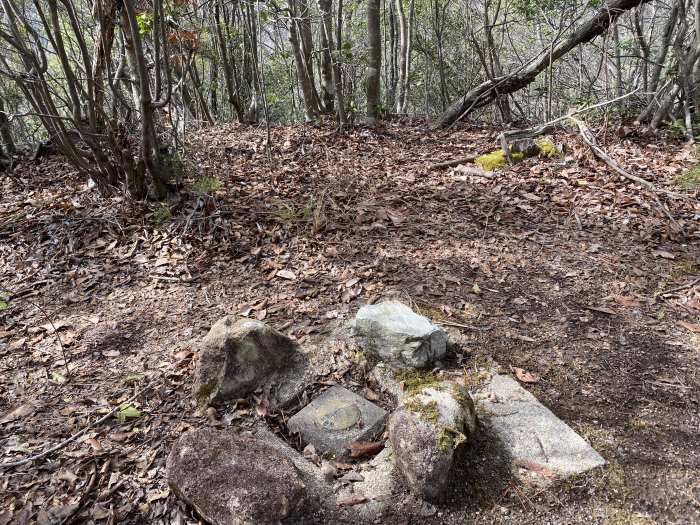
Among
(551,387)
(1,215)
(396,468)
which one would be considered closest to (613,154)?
(551,387)

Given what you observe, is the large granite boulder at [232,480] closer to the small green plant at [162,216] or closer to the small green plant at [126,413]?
the small green plant at [126,413]

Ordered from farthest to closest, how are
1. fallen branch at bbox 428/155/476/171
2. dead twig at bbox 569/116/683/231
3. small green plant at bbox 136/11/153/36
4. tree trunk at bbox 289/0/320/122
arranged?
tree trunk at bbox 289/0/320/122 < fallen branch at bbox 428/155/476/171 < small green plant at bbox 136/11/153/36 < dead twig at bbox 569/116/683/231

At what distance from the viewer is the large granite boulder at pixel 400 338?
267cm

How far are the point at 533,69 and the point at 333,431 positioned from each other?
720 cm

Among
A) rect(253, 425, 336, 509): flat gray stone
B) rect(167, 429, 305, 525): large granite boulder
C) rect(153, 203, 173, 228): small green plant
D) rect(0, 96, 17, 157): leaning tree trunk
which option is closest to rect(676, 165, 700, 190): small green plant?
rect(253, 425, 336, 509): flat gray stone

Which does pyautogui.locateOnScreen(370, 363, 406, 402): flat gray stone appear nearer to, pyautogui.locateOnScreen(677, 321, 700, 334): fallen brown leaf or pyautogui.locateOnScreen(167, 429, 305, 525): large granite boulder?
pyautogui.locateOnScreen(167, 429, 305, 525): large granite boulder

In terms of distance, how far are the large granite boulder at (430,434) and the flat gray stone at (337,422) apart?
18 cm

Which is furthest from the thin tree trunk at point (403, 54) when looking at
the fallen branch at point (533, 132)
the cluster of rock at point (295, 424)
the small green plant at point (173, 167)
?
the cluster of rock at point (295, 424)

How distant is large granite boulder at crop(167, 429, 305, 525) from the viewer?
6.25 feet

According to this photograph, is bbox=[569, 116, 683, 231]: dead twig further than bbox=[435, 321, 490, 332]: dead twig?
Yes

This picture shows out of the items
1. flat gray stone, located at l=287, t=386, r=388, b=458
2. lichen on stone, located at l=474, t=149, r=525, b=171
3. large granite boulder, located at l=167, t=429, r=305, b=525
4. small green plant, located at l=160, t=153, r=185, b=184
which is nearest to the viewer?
large granite boulder, located at l=167, t=429, r=305, b=525

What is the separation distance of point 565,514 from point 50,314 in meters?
3.78

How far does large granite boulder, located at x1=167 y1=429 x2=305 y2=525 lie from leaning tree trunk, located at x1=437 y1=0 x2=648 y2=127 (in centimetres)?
694

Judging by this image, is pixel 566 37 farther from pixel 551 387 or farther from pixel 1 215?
pixel 1 215
